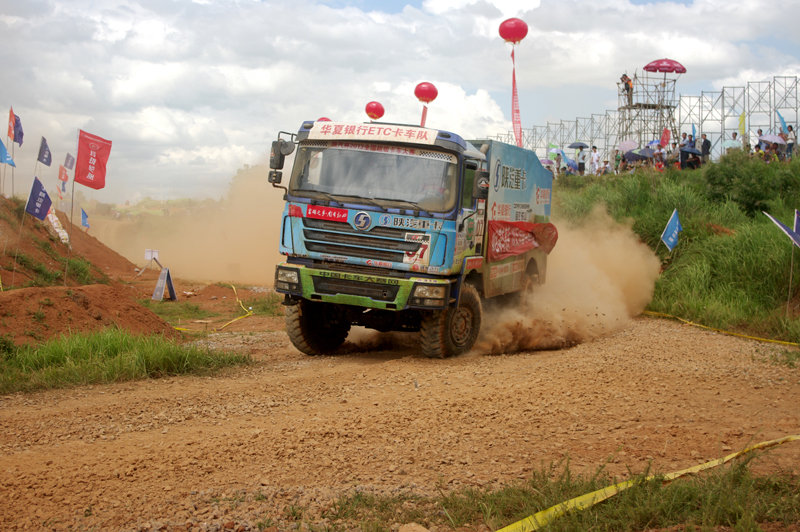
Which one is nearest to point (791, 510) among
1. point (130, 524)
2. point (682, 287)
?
point (130, 524)

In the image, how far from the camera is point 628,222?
58.0 ft

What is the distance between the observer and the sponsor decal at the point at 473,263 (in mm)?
8996

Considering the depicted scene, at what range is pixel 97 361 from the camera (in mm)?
7727

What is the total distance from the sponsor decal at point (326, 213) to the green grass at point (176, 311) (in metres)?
→ 6.69

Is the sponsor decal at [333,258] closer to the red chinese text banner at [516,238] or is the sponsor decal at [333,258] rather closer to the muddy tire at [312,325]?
the muddy tire at [312,325]

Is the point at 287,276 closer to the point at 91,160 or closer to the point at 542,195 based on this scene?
the point at 542,195

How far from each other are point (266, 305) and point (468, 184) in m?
8.92

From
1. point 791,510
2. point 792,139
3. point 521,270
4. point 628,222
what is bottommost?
point 791,510

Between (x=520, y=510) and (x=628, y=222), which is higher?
(x=628, y=222)

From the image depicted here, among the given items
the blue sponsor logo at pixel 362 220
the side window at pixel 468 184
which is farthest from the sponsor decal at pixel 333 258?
the side window at pixel 468 184

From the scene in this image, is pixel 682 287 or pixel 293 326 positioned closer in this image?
pixel 293 326

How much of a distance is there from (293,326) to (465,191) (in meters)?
3.18

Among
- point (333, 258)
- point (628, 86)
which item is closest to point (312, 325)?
point (333, 258)

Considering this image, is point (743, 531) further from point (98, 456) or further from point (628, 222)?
point (628, 222)
